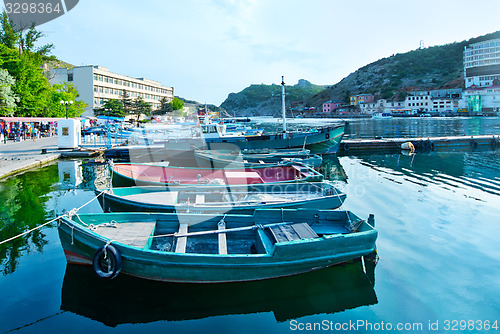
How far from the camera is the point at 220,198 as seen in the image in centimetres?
1206

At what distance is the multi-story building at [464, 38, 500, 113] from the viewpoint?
120 m

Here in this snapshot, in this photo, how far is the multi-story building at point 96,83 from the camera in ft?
222

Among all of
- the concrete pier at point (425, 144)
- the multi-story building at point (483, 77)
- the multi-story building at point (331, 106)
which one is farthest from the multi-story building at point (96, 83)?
the multi-story building at point (483, 77)

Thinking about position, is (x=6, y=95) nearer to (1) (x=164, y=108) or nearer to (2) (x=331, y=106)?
(1) (x=164, y=108)

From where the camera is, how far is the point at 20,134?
3616 centimetres

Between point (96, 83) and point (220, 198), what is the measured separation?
6839 cm

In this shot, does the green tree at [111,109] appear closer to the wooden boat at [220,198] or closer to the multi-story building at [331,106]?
the wooden boat at [220,198]

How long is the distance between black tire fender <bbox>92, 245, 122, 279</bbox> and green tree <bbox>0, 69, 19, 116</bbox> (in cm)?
3389

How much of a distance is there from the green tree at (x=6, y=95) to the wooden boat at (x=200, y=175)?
2652cm

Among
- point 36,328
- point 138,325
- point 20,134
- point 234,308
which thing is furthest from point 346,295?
point 20,134

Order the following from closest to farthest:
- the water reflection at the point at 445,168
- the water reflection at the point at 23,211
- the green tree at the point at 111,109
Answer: the water reflection at the point at 23,211 < the water reflection at the point at 445,168 < the green tree at the point at 111,109

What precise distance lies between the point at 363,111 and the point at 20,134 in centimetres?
13785

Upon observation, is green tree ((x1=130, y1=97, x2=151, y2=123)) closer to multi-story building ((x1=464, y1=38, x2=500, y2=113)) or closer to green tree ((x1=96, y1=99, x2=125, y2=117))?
green tree ((x1=96, y1=99, x2=125, y2=117))

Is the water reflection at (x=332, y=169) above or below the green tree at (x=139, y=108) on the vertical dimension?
below
